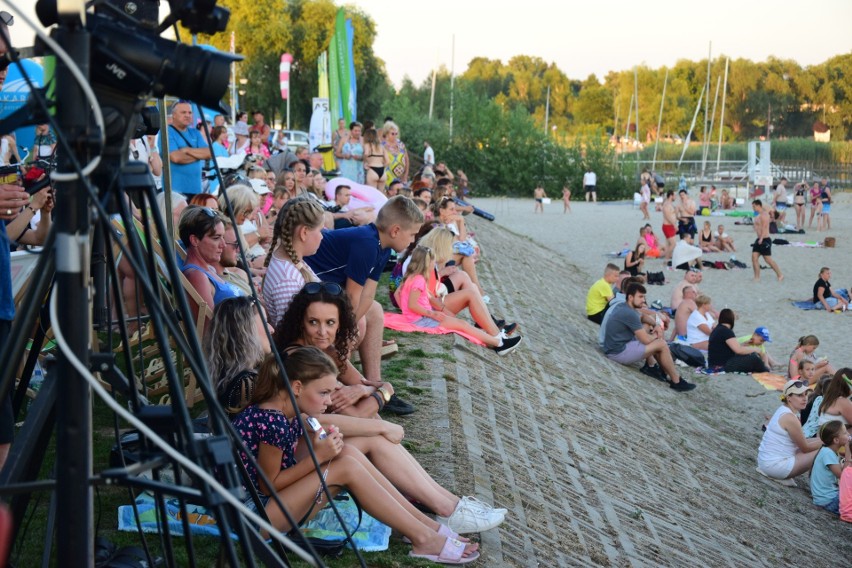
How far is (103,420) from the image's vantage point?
609 cm

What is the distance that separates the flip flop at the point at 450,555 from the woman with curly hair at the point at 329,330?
3.85 ft

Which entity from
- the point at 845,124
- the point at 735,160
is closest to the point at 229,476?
the point at 735,160

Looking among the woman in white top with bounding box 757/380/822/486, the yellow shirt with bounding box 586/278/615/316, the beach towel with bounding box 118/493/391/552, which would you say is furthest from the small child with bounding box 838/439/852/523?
the yellow shirt with bounding box 586/278/615/316

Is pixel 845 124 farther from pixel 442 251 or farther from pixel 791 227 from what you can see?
pixel 442 251

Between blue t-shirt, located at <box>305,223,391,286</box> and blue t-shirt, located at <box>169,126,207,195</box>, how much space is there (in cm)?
231

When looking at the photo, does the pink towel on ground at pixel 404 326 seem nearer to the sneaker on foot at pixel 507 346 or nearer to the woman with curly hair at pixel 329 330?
the sneaker on foot at pixel 507 346

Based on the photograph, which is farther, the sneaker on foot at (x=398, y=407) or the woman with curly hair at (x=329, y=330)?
the sneaker on foot at (x=398, y=407)

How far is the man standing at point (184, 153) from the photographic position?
9031 mm

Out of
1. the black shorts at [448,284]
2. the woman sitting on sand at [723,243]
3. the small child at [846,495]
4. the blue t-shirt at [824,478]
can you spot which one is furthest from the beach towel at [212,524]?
the woman sitting on sand at [723,243]

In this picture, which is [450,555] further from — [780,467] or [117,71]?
[780,467]

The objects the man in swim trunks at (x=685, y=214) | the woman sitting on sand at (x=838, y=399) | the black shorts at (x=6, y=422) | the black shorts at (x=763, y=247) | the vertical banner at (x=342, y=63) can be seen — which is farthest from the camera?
the man in swim trunks at (x=685, y=214)

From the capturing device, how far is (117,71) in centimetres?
262

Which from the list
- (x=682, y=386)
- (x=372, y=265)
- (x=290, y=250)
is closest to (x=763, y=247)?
(x=682, y=386)

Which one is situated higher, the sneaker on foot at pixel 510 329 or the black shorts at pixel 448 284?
the black shorts at pixel 448 284
